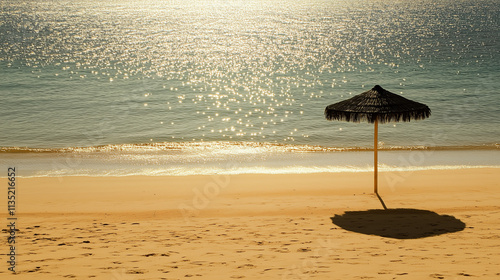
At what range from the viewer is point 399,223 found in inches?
436

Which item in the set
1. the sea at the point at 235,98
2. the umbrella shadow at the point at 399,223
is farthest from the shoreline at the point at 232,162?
the umbrella shadow at the point at 399,223

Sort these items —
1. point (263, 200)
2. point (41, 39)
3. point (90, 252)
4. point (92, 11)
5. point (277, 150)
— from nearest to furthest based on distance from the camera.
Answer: point (90, 252) → point (263, 200) → point (277, 150) → point (41, 39) → point (92, 11)

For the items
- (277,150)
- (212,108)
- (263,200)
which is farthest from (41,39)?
(263,200)

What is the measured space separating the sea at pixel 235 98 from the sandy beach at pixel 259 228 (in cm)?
237

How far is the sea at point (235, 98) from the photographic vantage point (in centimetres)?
1934

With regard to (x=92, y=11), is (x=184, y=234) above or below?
below

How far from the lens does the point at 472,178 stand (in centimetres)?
1538

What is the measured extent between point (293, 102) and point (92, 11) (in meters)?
83.3

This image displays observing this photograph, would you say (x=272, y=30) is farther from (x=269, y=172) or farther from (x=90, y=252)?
(x=90, y=252)

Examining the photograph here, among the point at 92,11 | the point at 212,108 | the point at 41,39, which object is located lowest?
the point at 212,108

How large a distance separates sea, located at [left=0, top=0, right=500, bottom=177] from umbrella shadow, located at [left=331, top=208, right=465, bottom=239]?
5142mm

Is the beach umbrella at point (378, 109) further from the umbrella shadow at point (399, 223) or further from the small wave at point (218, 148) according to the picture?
the small wave at point (218, 148)

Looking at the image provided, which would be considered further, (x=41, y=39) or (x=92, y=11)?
(x=92, y=11)

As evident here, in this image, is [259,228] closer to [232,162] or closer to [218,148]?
[232,162]
